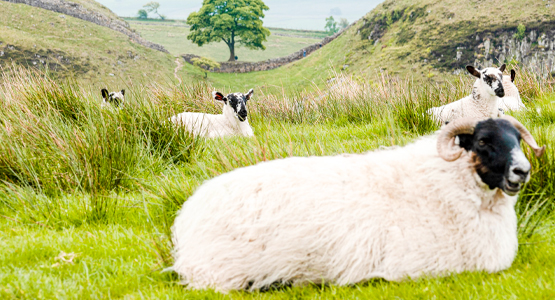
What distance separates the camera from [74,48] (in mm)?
54406

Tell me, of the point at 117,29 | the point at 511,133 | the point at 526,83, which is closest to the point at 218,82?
the point at 117,29

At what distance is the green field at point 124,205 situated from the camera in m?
3.04

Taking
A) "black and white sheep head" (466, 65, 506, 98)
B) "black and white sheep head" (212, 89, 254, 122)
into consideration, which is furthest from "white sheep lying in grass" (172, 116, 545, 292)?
"black and white sheep head" (212, 89, 254, 122)

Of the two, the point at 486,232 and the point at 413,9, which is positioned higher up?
the point at 413,9

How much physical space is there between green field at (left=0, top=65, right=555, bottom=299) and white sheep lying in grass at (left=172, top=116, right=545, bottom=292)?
5.5 inches

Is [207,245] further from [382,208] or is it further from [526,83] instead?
[526,83]

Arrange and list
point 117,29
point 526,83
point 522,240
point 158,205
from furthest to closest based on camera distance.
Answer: point 117,29 < point 526,83 < point 158,205 < point 522,240

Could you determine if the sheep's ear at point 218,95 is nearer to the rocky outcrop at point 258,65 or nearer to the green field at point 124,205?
the green field at point 124,205

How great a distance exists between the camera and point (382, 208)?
3225 millimetres

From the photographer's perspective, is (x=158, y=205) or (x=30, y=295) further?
(x=158, y=205)

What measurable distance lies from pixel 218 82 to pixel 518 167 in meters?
55.4

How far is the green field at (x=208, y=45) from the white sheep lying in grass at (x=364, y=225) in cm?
7992

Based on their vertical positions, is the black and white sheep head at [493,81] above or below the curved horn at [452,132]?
above

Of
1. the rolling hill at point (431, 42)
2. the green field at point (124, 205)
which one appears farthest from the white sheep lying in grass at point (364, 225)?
the rolling hill at point (431, 42)
